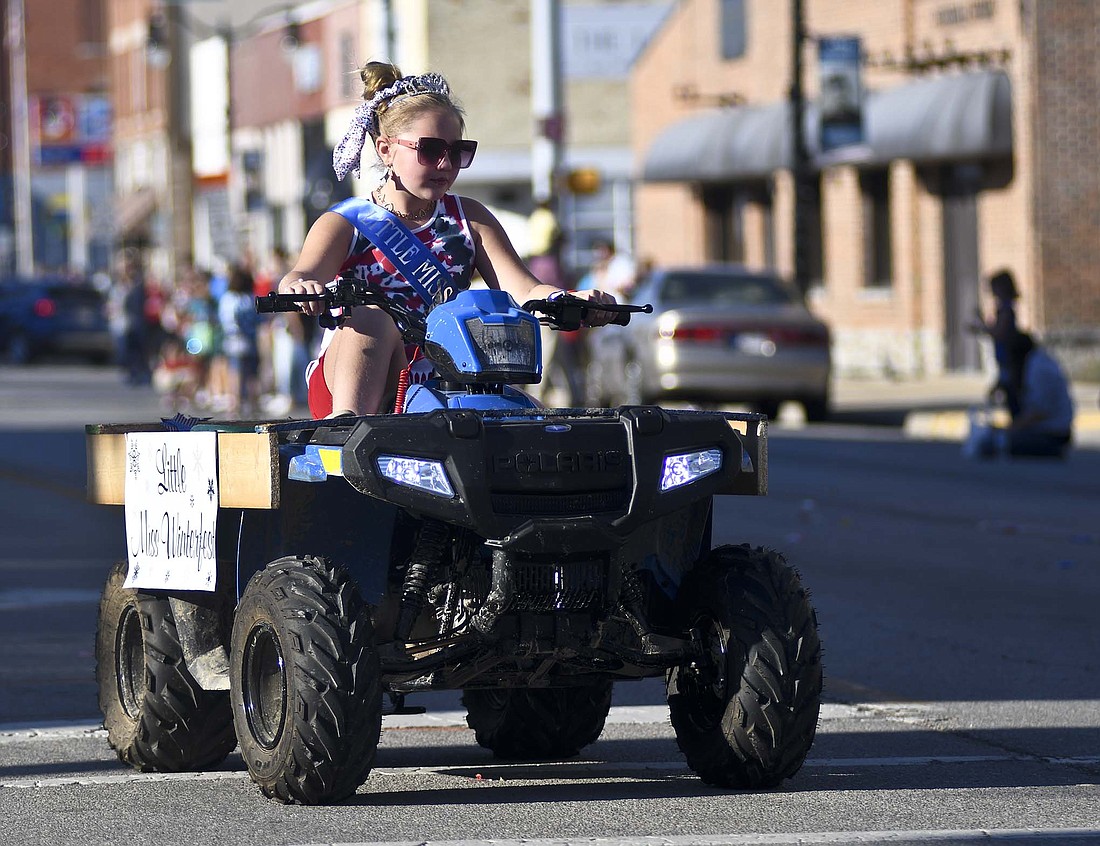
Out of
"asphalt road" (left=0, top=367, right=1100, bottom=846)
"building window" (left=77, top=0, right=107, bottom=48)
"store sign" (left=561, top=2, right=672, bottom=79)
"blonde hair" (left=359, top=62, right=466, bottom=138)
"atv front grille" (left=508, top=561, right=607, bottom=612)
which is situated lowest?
"asphalt road" (left=0, top=367, right=1100, bottom=846)

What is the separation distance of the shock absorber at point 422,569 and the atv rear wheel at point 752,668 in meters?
0.70

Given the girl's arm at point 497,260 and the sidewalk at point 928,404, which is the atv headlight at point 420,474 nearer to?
the girl's arm at point 497,260

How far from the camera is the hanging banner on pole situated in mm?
30625

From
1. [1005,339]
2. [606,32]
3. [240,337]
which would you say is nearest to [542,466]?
[1005,339]

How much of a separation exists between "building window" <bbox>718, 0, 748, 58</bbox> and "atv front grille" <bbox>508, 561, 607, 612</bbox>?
33.8 metres

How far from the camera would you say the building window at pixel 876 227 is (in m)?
35.1

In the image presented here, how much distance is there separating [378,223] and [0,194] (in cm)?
10184

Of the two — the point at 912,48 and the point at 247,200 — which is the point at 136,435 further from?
the point at 247,200

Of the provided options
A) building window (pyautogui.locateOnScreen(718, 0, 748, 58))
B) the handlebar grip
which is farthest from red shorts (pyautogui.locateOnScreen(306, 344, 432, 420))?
building window (pyautogui.locateOnScreen(718, 0, 748, 58))

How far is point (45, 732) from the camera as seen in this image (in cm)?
755

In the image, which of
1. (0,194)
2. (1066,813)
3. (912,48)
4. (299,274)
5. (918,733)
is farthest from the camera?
(0,194)

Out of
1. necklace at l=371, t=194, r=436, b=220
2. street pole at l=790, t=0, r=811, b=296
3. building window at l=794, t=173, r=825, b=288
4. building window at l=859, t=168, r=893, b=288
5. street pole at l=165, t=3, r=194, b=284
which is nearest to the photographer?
necklace at l=371, t=194, r=436, b=220

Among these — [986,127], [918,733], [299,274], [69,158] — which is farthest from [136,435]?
[69,158]

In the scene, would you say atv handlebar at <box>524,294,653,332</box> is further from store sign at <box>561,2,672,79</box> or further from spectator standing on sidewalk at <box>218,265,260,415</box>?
store sign at <box>561,2,672,79</box>
